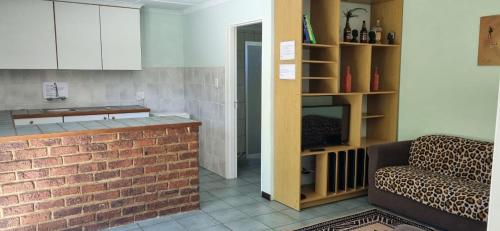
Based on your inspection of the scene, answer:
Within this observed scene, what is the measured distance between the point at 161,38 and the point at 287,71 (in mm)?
2535

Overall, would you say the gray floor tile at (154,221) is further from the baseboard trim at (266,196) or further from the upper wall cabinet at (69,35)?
the upper wall cabinet at (69,35)

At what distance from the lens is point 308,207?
11.8 feet

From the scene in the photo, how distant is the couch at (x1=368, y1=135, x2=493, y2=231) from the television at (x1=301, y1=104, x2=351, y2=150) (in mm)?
424

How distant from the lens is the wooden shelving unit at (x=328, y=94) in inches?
136

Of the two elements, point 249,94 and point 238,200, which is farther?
point 249,94

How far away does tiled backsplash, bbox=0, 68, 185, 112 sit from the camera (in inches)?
175

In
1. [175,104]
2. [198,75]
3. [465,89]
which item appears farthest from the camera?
[175,104]

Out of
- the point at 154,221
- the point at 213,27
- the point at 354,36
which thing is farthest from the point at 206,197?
the point at 354,36

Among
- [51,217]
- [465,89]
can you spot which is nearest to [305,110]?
[465,89]

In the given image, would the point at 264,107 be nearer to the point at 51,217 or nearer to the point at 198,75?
the point at 198,75

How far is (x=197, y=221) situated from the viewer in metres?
3.26

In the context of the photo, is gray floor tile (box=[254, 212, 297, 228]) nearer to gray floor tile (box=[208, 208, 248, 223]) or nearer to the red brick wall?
gray floor tile (box=[208, 208, 248, 223])

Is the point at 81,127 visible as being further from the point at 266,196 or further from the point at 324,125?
the point at 324,125

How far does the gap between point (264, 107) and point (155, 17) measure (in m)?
2.40
